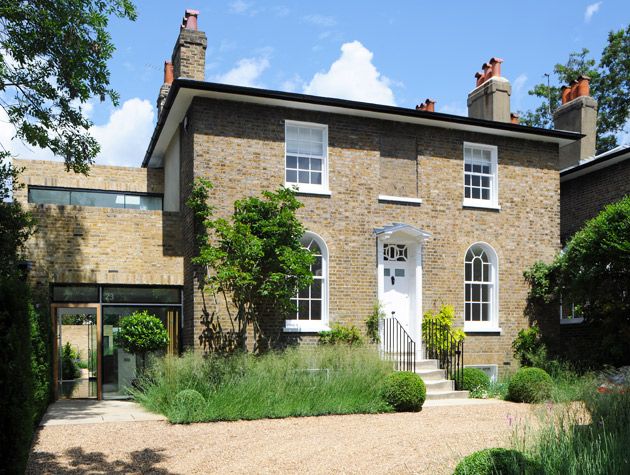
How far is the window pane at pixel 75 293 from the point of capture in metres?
15.3

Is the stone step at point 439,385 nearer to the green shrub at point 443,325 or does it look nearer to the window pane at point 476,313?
the green shrub at point 443,325

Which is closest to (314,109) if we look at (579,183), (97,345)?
(97,345)

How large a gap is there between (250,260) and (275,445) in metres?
5.41

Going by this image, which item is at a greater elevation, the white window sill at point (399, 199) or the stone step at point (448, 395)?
the white window sill at point (399, 199)

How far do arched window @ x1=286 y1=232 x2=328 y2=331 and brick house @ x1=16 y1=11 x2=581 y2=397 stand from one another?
0.03 m

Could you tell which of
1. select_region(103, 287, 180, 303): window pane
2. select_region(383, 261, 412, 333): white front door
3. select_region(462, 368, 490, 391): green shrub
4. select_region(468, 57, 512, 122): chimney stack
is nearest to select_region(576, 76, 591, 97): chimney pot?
select_region(468, 57, 512, 122): chimney stack

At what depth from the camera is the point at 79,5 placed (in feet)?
42.2

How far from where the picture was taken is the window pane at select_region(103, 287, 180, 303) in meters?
15.6

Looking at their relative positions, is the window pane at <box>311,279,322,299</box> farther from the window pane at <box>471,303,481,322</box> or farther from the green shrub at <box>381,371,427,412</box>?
the window pane at <box>471,303,481,322</box>

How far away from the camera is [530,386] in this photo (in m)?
13.9

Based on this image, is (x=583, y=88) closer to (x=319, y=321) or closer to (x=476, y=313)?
(x=476, y=313)

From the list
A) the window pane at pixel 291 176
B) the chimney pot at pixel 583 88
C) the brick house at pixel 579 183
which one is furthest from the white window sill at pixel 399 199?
the chimney pot at pixel 583 88

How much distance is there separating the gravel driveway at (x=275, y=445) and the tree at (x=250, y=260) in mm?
3392

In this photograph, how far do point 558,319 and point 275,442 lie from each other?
36.9 ft
